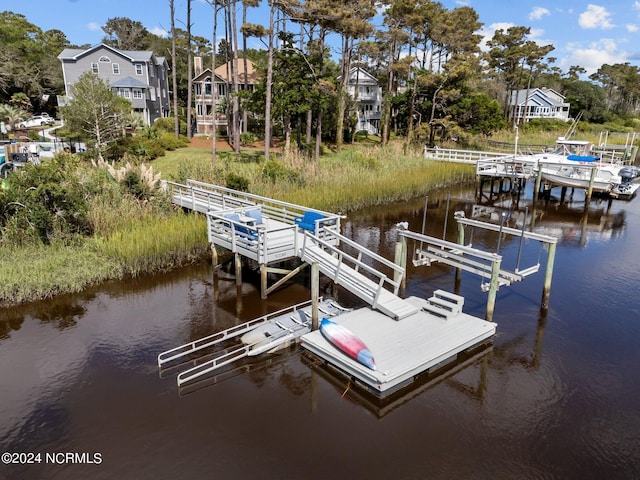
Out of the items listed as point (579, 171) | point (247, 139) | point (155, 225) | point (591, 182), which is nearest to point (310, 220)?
point (155, 225)

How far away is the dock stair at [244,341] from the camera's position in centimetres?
1016

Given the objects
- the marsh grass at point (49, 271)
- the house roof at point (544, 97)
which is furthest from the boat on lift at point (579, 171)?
the house roof at point (544, 97)

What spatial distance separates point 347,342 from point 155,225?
380 inches

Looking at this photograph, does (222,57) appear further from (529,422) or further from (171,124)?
(529,422)

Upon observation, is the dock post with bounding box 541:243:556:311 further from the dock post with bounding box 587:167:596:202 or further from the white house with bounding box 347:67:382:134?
the white house with bounding box 347:67:382:134

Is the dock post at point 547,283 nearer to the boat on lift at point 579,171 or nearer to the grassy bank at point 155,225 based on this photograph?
the grassy bank at point 155,225

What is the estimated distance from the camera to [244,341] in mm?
11094

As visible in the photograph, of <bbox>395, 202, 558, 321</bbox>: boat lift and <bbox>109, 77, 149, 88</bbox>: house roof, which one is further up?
<bbox>109, 77, 149, 88</bbox>: house roof

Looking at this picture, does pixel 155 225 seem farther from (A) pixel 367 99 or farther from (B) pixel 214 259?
(A) pixel 367 99

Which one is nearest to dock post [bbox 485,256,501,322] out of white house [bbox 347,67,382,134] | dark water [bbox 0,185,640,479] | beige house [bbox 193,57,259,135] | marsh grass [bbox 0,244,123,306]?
dark water [bbox 0,185,640,479]

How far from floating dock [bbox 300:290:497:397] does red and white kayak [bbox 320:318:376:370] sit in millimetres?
110

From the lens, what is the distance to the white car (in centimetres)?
4831

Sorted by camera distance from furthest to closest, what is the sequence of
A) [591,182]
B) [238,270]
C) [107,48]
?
[107,48] < [591,182] < [238,270]

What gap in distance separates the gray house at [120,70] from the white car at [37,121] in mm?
3937
